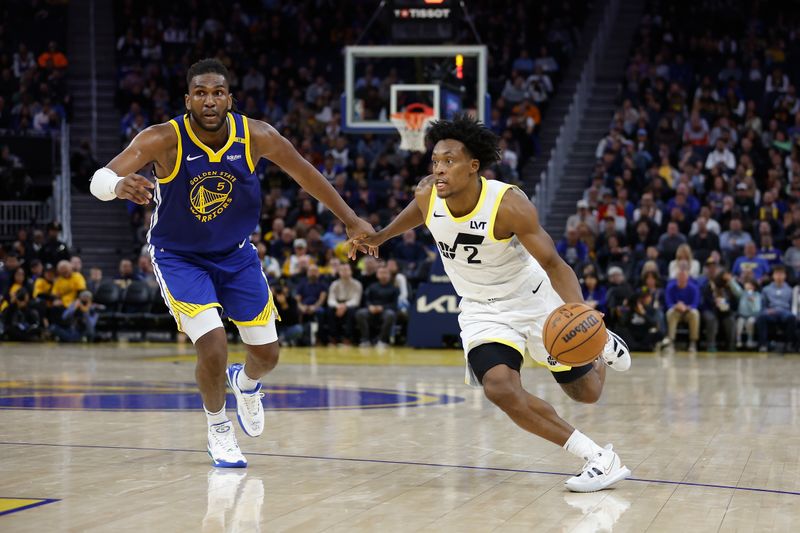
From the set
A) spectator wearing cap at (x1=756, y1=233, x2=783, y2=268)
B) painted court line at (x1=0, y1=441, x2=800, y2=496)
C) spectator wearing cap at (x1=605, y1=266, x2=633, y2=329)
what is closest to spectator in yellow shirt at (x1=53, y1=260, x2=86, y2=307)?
spectator wearing cap at (x1=605, y1=266, x2=633, y2=329)

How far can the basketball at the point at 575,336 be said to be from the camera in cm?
573

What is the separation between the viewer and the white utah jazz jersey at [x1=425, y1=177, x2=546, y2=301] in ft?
20.1

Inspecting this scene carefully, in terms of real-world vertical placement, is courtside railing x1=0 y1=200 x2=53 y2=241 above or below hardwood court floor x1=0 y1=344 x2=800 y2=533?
above

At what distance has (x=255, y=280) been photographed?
677cm

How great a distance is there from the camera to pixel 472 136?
20.4 feet

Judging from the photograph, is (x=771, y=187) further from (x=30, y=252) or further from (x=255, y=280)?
(x=255, y=280)

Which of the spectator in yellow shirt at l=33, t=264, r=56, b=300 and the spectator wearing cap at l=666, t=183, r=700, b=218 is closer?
the spectator in yellow shirt at l=33, t=264, r=56, b=300

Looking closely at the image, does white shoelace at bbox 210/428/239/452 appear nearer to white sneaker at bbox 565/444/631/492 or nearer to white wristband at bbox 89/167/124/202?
white wristband at bbox 89/167/124/202

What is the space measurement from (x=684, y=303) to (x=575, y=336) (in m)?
11.5

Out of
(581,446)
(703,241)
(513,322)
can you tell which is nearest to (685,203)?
(703,241)

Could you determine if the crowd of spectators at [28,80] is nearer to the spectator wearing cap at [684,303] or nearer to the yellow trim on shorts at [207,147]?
the spectator wearing cap at [684,303]

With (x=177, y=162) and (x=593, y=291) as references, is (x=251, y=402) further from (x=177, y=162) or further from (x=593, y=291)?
(x=593, y=291)

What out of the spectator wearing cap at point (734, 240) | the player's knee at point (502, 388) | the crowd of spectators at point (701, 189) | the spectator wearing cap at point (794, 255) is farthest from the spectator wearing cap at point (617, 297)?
the player's knee at point (502, 388)

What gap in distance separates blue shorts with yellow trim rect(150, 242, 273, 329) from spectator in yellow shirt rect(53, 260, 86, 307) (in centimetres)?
1226
